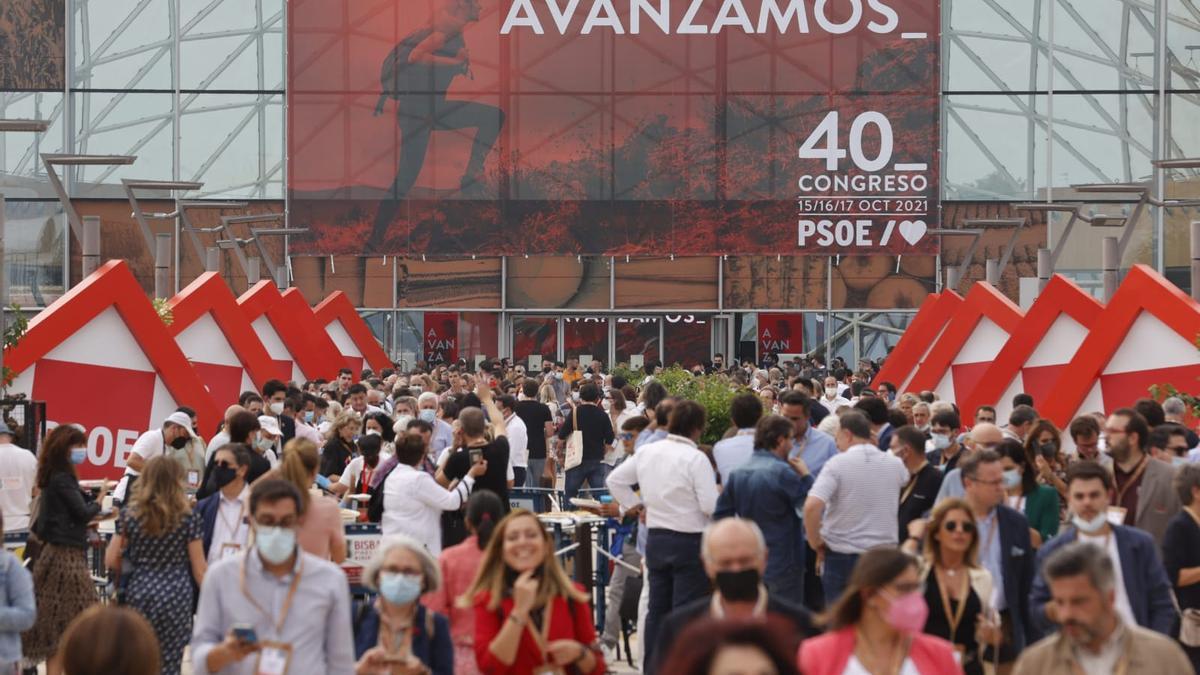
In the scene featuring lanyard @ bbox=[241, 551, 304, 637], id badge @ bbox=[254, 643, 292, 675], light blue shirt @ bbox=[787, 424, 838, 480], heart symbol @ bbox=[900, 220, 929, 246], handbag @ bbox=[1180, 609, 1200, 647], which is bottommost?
handbag @ bbox=[1180, 609, 1200, 647]

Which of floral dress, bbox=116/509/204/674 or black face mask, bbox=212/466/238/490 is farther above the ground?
black face mask, bbox=212/466/238/490

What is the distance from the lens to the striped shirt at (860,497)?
1039 cm

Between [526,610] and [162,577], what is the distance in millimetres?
3001

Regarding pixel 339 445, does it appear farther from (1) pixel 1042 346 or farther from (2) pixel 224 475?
(1) pixel 1042 346

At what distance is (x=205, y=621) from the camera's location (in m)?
6.78

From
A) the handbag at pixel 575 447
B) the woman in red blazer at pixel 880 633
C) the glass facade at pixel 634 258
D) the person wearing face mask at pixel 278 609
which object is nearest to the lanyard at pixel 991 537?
the woman in red blazer at pixel 880 633

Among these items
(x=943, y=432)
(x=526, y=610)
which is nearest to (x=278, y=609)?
(x=526, y=610)

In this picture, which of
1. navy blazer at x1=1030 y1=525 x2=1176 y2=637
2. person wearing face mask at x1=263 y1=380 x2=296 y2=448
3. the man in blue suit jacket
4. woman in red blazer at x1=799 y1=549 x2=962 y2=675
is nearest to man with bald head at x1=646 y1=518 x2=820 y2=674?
woman in red blazer at x1=799 y1=549 x2=962 y2=675

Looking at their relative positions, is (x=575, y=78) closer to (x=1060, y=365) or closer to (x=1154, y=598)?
(x=1060, y=365)

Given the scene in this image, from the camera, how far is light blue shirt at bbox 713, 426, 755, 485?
11.7 meters

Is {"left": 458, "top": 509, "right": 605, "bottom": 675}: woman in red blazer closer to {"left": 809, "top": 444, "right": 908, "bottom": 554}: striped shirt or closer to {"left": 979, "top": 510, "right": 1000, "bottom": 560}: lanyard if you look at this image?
{"left": 979, "top": 510, "right": 1000, "bottom": 560}: lanyard

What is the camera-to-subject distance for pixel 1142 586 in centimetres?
775

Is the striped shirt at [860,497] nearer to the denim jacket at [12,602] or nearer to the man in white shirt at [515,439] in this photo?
the denim jacket at [12,602]

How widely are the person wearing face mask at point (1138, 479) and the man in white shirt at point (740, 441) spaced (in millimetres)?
2093
